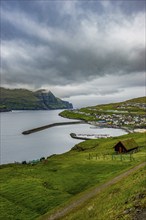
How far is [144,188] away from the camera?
3111 cm

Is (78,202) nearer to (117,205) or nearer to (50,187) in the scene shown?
(117,205)

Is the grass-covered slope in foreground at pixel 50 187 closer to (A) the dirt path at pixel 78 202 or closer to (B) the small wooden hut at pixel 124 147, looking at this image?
(A) the dirt path at pixel 78 202

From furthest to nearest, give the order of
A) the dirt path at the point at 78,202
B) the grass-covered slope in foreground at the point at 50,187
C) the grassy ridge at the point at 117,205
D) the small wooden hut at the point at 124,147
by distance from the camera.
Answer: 1. the small wooden hut at the point at 124,147
2. the grass-covered slope in foreground at the point at 50,187
3. the dirt path at the point at 78,202
4. the grassy ridge at the point at 117,205

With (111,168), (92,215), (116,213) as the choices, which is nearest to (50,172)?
(111,168)

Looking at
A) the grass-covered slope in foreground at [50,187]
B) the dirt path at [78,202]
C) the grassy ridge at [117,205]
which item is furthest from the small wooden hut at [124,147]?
the grassy ridge at [117,205]

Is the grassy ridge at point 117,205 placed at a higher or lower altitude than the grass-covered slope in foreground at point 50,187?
higher

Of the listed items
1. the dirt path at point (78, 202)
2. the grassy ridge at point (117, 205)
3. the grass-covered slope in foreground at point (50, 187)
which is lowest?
the grass-covered slope in foreground at point (50, 187)

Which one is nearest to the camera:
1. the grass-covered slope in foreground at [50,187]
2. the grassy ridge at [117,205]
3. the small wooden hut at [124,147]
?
the grassy ridge at [117,205]

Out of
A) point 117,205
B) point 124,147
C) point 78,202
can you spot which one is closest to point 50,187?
point 78,202

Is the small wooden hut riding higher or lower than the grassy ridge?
lower

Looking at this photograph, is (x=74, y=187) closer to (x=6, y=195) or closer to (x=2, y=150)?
(x=6, y=195)

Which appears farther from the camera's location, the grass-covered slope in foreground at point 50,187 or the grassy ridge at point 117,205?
the grass-covered slope in foreground at point 50,187

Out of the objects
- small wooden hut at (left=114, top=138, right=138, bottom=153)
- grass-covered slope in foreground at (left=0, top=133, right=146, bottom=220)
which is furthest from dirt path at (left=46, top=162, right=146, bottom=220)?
small wooden hut at (left=114, top=138, right=138, bottom=153)

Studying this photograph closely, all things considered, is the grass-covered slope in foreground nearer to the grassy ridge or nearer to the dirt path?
the grassy ridge
